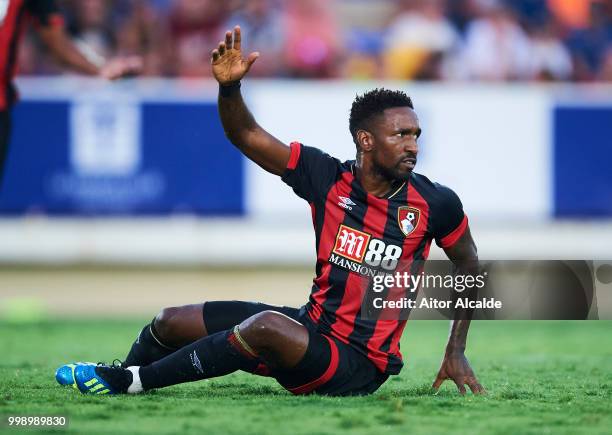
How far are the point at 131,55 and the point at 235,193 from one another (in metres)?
2.29

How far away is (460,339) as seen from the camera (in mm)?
6340

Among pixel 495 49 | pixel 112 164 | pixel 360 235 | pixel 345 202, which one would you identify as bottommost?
pixel 360 235

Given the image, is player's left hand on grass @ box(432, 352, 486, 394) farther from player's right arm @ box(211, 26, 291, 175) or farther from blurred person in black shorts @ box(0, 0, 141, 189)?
blurred person in black shorts @ box(0, 0, 141, 189)

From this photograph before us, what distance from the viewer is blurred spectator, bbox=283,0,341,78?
15055mm

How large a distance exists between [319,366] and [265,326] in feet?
1.29

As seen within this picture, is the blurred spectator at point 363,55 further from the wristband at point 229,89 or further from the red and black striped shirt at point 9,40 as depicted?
the wristband at point 229,89

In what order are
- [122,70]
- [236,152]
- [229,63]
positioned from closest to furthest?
[229,63]
[122,70]
[236,152]

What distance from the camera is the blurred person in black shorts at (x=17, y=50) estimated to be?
769 cm

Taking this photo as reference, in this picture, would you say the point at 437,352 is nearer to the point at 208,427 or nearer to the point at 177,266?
the point at 208,427

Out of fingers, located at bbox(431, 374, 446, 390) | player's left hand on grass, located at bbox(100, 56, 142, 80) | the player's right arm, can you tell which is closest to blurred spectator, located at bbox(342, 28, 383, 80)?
player's left hand on grass, located at bbox(100, 56, 142, 80)

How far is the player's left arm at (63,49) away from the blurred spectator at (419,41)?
7307 millimetres

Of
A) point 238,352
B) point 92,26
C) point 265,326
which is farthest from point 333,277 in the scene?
point 92,26

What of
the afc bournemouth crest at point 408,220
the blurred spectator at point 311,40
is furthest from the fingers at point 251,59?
the blurred spectator at point 311,40

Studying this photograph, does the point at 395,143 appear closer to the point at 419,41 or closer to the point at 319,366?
the point at 319,366
